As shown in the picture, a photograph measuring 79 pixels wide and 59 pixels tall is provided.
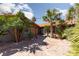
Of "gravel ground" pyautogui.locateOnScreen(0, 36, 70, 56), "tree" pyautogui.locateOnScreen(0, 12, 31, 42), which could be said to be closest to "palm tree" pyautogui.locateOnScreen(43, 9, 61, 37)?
"gravel ground" pyautogui.locateOnScreen(0, 36, 70, 56)

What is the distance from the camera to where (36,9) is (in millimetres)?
2615

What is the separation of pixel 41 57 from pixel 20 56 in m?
0.30

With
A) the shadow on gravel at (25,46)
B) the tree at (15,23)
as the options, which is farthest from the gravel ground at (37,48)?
the tree at (15,23)

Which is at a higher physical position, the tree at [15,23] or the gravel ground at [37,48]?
the tree at [15,23]

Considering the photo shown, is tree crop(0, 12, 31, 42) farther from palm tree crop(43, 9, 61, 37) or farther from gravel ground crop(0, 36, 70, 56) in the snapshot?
palm tree crop(43, 9, 61, 37)

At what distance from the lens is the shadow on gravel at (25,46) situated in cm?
266

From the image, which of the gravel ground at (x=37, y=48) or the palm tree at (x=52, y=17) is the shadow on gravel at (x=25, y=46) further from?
the palm tree at (x=52, y=17)

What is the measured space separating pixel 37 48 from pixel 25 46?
0.18m

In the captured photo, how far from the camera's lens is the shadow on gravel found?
2.66m

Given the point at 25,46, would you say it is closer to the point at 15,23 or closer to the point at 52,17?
the point at 15,23

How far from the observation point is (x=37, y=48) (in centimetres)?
271

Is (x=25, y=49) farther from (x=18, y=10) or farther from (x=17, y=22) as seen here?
(x=18, y=10)

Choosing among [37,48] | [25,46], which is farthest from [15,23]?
[37,48]

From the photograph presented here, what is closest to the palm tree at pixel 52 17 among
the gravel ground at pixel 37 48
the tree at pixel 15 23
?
the gravel ground at pixel 37 48
